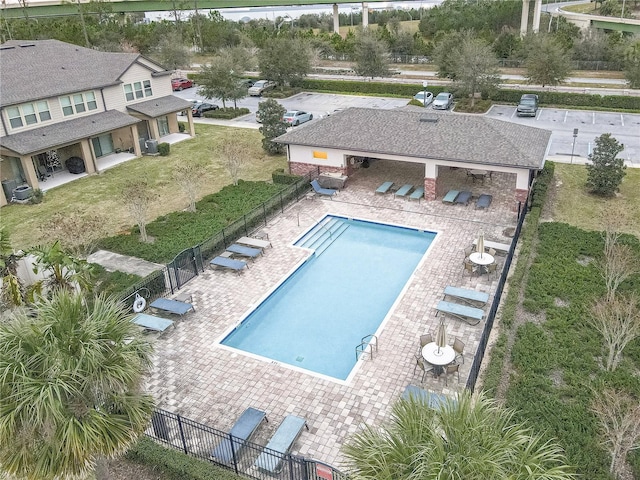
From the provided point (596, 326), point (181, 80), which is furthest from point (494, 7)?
point (596, 326)

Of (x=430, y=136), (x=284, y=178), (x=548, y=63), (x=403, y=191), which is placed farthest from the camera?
(x=548, y=63)

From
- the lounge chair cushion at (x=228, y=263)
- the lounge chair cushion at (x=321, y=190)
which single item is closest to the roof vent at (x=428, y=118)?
the lounge chair cushion at (x=321, y=190)

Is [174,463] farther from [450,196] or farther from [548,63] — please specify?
[548,63]

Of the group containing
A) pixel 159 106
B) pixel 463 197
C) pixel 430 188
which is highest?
pixel 159 106

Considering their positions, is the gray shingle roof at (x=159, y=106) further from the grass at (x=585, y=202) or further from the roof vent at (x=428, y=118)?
the grass at (x=585, y=202)

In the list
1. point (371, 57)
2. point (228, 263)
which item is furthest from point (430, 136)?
point (371, 57)
